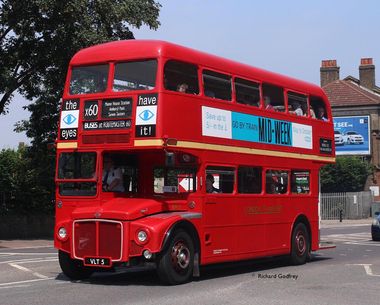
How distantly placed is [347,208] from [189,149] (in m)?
38.9

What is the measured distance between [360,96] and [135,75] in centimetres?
4847

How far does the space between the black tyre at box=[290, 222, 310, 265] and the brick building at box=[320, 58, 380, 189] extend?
40.2m

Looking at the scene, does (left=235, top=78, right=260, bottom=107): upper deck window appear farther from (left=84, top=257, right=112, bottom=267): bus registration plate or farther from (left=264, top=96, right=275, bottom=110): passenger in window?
(left=84, top=257, right=112, bottom=267): bus registration plate

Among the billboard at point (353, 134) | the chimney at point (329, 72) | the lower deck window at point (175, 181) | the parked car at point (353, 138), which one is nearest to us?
the lower deck window at point (175, 181)

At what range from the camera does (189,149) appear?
11859 mm

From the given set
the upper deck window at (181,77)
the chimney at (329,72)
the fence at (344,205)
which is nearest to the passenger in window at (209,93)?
the upper deck window at (181,77)

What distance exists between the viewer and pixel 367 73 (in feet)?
197

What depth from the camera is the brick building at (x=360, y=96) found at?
55.9 m

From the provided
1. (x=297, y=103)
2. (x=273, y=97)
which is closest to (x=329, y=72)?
(x=297, y=103)

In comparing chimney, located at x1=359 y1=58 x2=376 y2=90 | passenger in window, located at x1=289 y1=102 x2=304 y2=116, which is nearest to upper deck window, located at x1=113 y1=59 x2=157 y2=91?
passenger in window, located at x1=289 y1=102 x2=304 y2=116

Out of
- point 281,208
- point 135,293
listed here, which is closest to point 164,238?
point 135,293

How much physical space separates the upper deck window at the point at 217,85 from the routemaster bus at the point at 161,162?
0.02 m

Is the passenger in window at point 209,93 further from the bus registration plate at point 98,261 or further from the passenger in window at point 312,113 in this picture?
the passenger in window at point 312,113

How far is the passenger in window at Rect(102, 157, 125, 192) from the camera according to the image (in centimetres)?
1195
